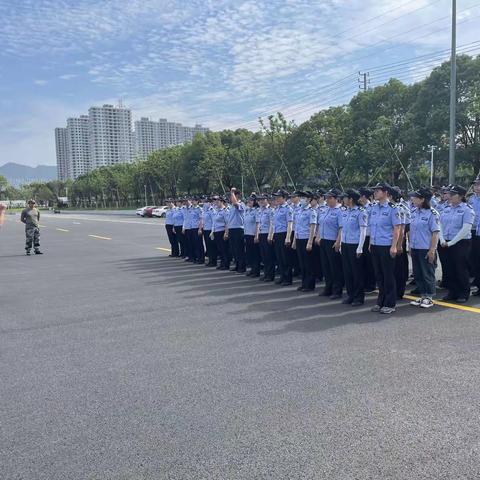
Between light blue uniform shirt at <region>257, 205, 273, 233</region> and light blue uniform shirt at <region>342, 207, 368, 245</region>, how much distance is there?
248 cm

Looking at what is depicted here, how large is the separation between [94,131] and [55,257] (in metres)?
142

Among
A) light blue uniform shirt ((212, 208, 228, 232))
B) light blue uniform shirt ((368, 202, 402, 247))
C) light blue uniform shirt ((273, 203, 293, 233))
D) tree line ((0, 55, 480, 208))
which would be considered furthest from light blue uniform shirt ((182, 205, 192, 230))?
tree line ((0, 55, 480, 208))

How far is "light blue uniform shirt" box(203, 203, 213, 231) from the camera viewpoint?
11.8 metres

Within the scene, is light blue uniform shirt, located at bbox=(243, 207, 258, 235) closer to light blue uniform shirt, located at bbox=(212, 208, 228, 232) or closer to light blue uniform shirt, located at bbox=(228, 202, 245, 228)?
light blue uniform shirt, located at bbox=(228, 202, 245, 228)

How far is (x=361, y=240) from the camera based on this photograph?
6973 millimetres

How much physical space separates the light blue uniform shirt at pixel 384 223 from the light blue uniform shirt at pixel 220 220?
193 inches

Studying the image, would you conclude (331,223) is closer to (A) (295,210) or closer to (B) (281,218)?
(A) (295,210)

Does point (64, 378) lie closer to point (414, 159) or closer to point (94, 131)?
point (414, 159)

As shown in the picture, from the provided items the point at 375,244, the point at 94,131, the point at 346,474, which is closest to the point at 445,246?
the point at 375,244

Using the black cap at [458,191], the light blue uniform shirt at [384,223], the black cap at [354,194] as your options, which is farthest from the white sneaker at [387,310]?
the black cap at [458,191]

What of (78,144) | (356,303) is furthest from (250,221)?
(78,144)

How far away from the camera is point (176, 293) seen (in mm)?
8469

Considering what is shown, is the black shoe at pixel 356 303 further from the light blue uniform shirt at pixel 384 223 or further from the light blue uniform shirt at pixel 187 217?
the light blue uniform shirt at pixel 187 217

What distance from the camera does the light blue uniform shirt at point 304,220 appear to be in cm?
830
